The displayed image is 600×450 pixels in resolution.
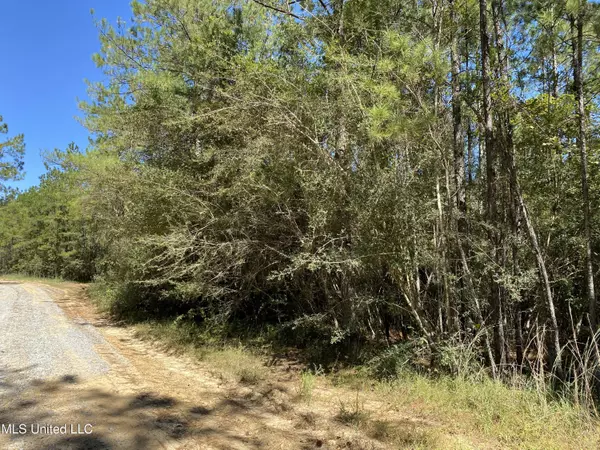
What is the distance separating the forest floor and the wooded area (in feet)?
2.53

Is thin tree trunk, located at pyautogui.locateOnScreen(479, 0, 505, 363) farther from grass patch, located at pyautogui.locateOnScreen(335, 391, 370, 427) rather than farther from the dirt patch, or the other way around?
grass patch, located at pyautogui.locateOnScreen(335, 391, 370, 427)

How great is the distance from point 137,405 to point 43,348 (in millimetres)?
3557

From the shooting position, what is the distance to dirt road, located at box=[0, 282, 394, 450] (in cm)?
375

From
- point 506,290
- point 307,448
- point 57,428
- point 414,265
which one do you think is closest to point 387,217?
point 414,265

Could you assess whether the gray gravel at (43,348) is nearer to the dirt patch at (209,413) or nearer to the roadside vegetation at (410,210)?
the dirt patch at (209,413)

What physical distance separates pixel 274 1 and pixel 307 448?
7772mm

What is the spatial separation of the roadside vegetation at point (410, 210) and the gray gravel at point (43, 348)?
1.72m

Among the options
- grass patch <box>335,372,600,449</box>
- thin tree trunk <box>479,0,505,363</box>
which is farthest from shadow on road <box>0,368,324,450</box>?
thin tree trunk <box>479,0,505,363</box>

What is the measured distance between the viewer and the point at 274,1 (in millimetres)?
8180

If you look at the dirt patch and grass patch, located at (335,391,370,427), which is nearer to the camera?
the dirt patch

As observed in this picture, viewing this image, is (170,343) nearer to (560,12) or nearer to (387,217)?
(387,217)

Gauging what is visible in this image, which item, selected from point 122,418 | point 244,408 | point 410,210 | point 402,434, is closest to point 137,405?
point 122,418

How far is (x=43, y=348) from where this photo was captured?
7.08 metres

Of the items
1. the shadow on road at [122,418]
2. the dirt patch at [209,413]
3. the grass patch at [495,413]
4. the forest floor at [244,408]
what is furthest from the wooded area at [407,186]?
the shadow on road at [122,418]
